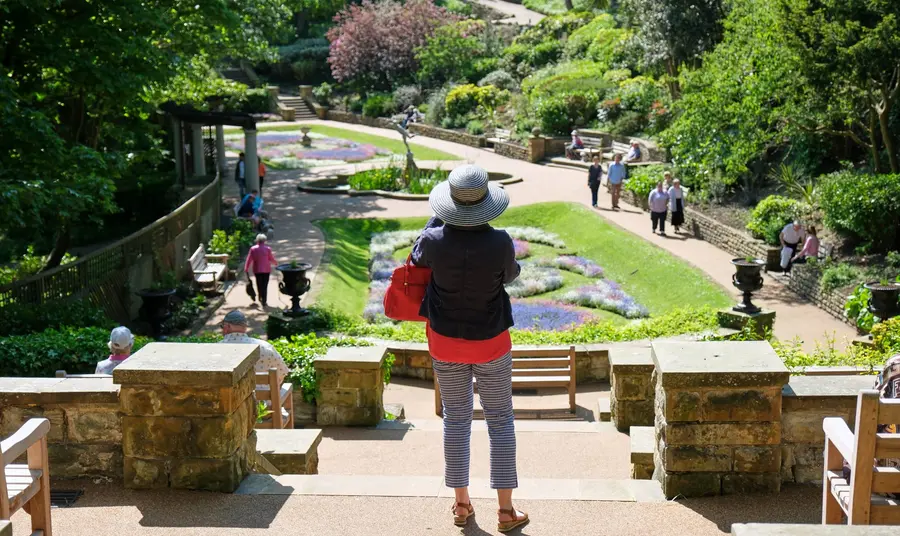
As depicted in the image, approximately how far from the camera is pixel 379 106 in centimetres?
4666

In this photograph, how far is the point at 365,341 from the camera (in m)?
12.8

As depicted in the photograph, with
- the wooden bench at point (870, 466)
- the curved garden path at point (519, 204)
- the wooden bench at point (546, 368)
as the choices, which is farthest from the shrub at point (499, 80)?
the wooden bench at point (870, 466)

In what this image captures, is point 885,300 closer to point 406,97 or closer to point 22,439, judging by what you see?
point 22,439

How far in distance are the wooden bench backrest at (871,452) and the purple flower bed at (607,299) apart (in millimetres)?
13639

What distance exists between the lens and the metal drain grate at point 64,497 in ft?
18.8

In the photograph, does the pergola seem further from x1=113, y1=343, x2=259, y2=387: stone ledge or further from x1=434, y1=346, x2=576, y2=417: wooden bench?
x1=113, y1=343, x2=259, y2=387: stone ledge

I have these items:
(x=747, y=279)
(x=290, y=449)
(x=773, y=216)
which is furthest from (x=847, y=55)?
(x=290, y=449)

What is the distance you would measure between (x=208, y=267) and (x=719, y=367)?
15.2 metres

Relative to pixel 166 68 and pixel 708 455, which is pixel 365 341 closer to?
pixel 166 68

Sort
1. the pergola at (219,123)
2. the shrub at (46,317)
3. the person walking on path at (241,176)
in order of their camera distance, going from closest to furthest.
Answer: the shrub at (46,317) < the pergola at (219,123) < the person walking on path at (241,176)

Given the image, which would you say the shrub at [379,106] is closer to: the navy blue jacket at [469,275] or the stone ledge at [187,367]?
the stone ledge at [187,367]

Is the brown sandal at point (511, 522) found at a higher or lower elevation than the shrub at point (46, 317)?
higher

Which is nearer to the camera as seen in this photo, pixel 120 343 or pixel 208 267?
pixel 120 343

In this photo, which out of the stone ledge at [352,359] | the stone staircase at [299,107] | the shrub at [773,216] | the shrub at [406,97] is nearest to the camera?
the stone ledge at [352,359]
